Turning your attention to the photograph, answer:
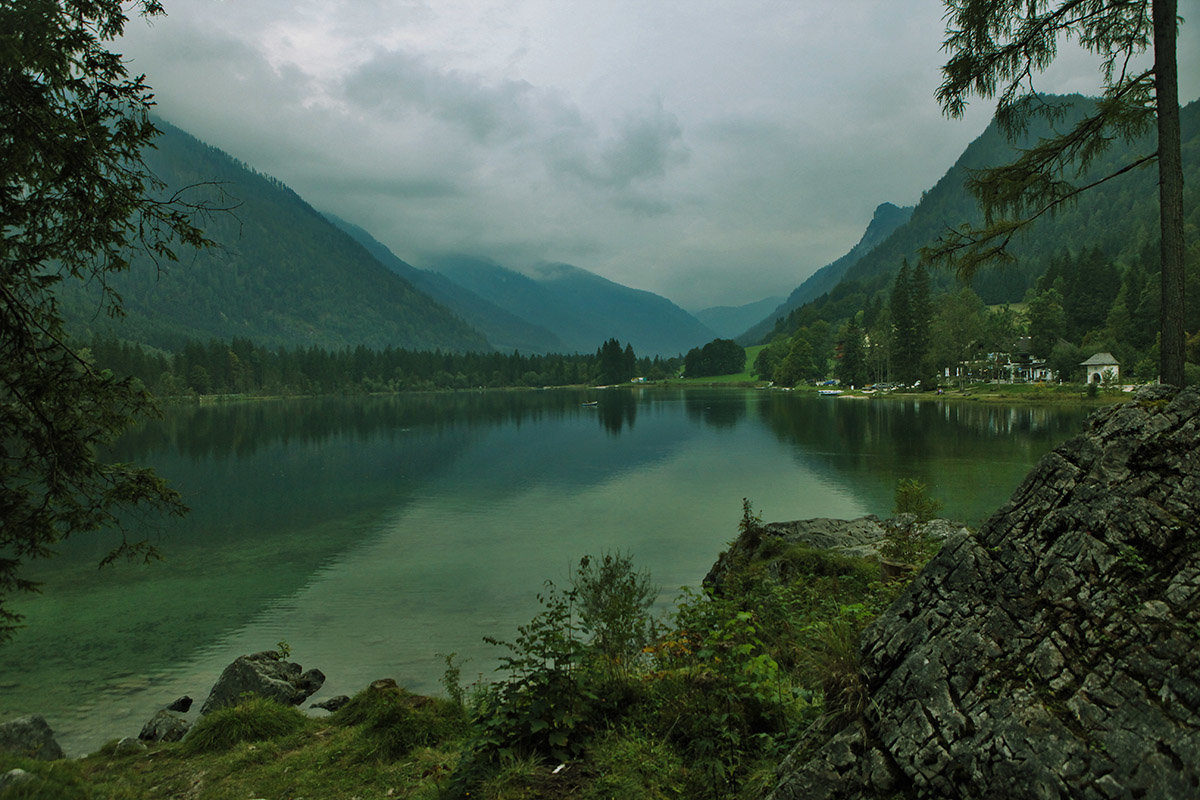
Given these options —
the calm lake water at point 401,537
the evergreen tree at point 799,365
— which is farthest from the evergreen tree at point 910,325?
the calm lake water at point 401,537

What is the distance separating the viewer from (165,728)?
1050 centimetres

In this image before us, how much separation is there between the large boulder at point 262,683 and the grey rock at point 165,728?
1.80ft

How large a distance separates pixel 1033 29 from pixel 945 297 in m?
126

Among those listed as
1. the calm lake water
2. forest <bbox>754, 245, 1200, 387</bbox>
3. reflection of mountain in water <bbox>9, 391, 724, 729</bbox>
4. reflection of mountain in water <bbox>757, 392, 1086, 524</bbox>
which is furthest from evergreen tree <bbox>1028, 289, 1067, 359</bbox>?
reflection of mountain in water <bbox>9, 391, 724, 729</bbox>

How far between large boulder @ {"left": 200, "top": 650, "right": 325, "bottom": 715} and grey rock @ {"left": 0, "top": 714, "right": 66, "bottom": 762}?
2213 mm

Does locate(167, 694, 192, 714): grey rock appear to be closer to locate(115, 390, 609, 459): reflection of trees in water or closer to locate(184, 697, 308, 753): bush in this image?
locate(184, 697, 308, 753): bush

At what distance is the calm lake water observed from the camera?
14.6 meters

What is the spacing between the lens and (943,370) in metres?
112

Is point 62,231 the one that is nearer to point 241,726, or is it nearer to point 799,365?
point 241,726

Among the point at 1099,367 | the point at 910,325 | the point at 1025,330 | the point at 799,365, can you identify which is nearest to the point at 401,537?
the point at 1099,367

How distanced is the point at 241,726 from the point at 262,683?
3575 mm

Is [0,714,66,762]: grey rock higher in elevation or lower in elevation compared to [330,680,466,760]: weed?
lower

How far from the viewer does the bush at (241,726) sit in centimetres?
850

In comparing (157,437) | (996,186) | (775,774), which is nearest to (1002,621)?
(775,774)
